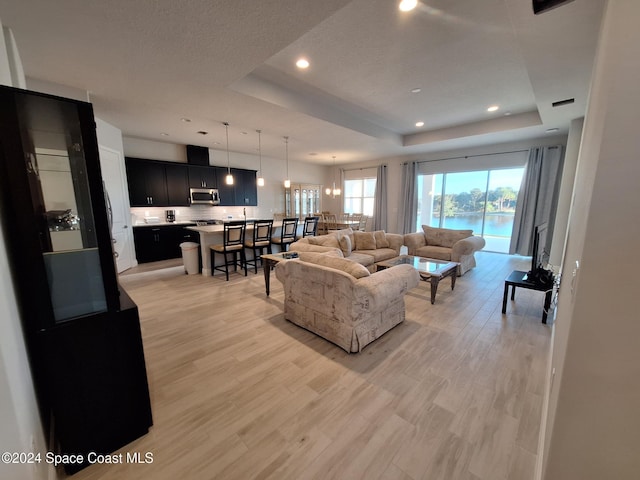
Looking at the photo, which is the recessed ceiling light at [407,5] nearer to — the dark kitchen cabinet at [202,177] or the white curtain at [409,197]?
the dark kitchen cabinet at [202,177]

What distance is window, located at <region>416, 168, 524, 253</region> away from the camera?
6.53 meters

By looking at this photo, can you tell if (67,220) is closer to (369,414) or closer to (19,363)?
(19,363)

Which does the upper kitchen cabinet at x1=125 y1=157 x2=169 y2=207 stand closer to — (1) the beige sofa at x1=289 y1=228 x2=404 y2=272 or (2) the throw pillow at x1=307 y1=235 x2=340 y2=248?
(1) the beige sofa at x1=289 y1=228 x2=404 y2=272

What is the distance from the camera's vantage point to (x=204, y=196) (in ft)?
21.9

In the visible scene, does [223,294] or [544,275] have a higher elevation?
[544,275]

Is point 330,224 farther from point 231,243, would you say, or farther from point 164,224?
point 164,224

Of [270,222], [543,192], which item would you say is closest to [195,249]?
[270,222]

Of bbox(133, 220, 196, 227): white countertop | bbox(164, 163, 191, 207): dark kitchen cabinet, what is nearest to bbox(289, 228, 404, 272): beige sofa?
bbox(133, 220, 196, 227): white countertop

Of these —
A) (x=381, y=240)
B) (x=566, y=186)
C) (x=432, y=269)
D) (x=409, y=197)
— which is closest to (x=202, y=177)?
(x=381, y=240)

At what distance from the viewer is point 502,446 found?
147 centimetres

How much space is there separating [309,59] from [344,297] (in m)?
2.89

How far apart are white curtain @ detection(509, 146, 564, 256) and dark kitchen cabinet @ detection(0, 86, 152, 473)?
7830 mm

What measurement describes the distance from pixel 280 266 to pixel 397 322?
1515 millimetres

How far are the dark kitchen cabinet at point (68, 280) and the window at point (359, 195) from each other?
831 cm
